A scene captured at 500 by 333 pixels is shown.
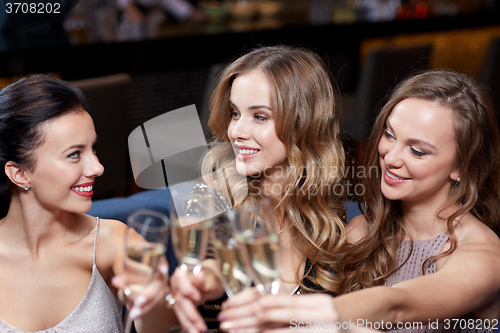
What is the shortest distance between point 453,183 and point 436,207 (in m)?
0.08

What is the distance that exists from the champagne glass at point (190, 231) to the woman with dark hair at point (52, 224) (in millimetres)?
240

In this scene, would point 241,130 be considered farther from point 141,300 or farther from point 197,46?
point 197,46

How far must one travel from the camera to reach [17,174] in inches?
48.1

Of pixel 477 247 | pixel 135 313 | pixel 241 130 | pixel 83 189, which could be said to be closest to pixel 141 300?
pixel 135 313

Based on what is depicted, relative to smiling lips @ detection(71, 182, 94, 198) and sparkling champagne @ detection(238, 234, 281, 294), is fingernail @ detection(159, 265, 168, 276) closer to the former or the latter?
sparkling champagne @ detection(238, 234, 281, 294)

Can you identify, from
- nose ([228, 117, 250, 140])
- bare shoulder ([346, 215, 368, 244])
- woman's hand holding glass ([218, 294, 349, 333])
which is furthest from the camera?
bare shoulder ([346, 215, 368, 244])

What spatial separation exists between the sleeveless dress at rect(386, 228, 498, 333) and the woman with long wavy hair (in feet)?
0.57

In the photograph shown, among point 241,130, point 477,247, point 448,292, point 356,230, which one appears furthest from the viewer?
point 356,230

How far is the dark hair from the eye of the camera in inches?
46.6

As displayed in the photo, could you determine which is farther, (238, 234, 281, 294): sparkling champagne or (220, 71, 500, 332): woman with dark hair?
(220, 71, 500, 332): woman with dark hair

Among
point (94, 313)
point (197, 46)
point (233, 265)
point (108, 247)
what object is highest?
point (233, 265)

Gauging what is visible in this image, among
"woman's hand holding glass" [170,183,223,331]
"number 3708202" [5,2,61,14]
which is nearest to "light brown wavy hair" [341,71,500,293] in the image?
"woman's hand holding glass" [170,183,223,331]

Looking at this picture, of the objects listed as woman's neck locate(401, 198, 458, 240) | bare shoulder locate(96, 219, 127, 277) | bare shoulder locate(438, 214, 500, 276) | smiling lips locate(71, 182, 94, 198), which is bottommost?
bare shoulder locate(96, 219, 127, 277)

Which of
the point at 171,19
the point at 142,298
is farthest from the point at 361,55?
the point at 142,298
